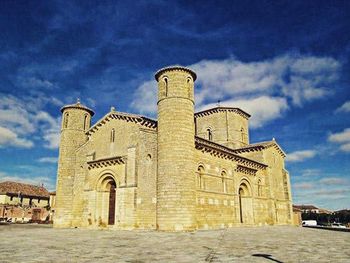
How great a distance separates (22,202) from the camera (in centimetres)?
5194

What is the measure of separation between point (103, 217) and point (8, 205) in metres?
32.8

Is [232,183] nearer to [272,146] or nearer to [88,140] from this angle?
[272,146]

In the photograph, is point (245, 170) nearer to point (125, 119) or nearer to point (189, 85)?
point (189, 85)

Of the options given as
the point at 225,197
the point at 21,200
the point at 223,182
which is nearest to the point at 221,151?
the point at 223,182

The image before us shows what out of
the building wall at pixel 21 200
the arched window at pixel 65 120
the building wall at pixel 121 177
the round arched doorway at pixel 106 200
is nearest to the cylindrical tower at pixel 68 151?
the arched window at pixel 65 120

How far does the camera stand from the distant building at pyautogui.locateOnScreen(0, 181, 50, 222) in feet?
151

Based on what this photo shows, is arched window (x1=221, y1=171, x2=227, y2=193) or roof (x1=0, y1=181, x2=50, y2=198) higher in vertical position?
roof (x1=0, y1=181, x2=50, y2=198)

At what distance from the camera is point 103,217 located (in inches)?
876

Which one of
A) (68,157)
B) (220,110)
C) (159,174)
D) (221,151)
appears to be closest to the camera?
(159,174)

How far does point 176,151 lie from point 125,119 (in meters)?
5.70

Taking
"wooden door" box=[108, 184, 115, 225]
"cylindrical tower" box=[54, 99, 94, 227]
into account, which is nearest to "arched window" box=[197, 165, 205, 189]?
"wooden door" box=[108, 184, 115, 225]

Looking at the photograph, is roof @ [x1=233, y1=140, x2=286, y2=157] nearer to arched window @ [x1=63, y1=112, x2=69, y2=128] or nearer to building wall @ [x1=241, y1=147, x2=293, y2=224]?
building wall @ [x1=241, y1=147, x2=293, y2=224]

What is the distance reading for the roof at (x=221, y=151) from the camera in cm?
2233

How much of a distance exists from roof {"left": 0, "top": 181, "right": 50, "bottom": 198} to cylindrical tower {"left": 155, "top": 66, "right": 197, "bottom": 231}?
136 ft
